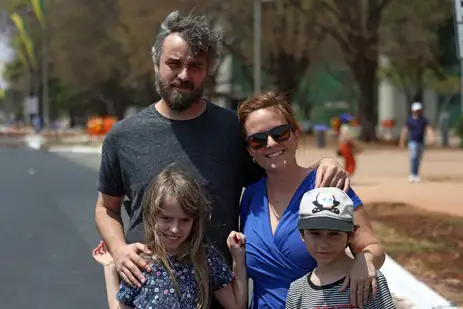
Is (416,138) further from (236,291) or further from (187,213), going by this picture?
(187,213)

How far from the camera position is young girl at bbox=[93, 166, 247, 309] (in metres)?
3.00

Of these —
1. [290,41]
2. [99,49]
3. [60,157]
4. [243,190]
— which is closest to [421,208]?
[243,190]

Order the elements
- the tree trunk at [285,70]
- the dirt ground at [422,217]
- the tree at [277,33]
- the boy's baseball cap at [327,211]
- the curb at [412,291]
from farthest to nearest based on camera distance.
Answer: the tree trunk at [285,70] < the tree at [277,33] < the dirt ground at [422,217] < the curb at [412,291] < the boy's baseball cap at [327,211]

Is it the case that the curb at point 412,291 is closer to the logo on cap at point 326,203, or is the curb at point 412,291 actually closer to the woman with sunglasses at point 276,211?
the woman with sunglasses at point 276,211

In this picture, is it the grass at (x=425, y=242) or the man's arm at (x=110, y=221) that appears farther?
the grass at (x=425, y=242)

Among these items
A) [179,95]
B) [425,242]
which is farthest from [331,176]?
[425,242]

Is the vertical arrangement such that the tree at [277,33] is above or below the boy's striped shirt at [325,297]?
below

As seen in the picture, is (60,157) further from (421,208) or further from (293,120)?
(293,120)

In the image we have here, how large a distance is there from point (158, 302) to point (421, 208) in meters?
11.3

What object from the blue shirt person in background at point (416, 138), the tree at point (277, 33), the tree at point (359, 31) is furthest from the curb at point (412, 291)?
the tree at point (359, 31)

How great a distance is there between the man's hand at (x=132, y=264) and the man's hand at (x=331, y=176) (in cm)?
70

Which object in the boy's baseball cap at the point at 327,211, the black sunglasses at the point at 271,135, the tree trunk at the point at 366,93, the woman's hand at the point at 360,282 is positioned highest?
the black sunglasses at the point at 271,135

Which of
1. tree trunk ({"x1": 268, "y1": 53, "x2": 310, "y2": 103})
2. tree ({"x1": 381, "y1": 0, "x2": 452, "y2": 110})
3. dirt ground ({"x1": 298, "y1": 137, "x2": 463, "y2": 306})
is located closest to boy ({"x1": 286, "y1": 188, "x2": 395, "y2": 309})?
dirt ground ({"x1": 298, "y1": 137, "x2": 463, "y2": 306})

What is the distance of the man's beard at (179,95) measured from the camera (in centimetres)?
315
